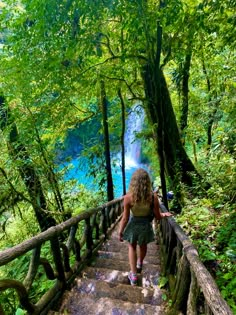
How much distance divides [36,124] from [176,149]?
15.1 feet

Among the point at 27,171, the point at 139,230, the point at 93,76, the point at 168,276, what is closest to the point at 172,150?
the point at 93,76

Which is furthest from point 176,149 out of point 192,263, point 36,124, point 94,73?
point 192,263

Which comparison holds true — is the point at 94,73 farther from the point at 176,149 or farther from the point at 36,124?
the point at 176,149

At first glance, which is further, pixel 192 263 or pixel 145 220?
pixel 145 220

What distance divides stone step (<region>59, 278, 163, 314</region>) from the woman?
0.95 ft

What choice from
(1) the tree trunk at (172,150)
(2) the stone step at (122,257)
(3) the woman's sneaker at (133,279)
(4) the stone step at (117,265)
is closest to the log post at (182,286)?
(3) the woman's sneaker at (133,279)

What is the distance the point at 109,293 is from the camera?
3188 mm

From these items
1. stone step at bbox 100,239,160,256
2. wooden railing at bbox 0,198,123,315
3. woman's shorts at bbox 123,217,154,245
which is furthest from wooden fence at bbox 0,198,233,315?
stone step at bbox 100,239,160,256

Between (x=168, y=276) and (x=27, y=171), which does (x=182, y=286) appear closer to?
(x=168, y=276)

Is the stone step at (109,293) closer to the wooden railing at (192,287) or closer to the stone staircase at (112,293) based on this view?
the stone staircase at (112,293)

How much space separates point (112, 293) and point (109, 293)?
0.13ft

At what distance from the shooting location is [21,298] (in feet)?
7.76

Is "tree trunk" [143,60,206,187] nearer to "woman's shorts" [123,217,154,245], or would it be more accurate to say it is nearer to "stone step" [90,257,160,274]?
"stone step" [90,257,160,274]

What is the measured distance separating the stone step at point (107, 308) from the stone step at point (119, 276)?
756 millimetres
